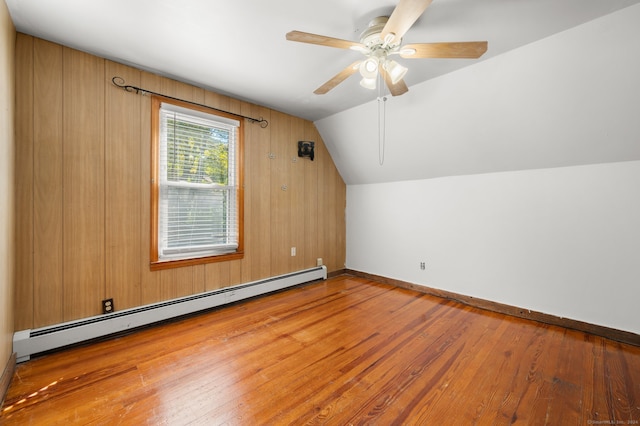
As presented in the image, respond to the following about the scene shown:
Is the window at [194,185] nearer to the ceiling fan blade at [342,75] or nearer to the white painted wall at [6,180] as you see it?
the white painted wall at [6,180]

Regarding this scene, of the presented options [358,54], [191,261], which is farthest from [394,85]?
[191,261]

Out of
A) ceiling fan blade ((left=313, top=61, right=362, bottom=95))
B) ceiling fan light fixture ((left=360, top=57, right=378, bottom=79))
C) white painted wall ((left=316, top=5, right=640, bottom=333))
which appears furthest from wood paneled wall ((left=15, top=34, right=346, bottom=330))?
white painted wall ((left=316, top=5, right=640, bottom=333))

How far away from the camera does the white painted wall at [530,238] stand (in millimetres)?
2326

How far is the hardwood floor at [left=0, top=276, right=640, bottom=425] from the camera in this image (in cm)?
148

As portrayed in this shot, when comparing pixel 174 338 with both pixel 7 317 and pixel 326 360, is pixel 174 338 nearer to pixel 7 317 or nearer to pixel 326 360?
pixel 7 317

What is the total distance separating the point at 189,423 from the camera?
1.41 metres

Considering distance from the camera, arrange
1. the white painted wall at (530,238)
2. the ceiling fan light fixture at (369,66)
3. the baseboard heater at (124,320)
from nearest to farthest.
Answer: the ceiling fan light fixture at (369,66)
the baseboard heater at (124,320)
the white painted wall at (530,238)

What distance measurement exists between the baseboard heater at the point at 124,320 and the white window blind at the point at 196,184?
0.49 meters

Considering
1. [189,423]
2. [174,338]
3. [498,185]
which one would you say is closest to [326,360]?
[189,423]

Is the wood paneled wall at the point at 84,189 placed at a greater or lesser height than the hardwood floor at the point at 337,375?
greater

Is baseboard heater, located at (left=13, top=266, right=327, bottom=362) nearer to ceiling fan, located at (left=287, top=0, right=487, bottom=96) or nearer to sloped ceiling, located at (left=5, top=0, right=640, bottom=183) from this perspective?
sloped ceiling, located at (left=5, top=0, right=640, bottom=183)

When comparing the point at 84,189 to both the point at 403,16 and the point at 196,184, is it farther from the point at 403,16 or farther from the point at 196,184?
the point at 403,16

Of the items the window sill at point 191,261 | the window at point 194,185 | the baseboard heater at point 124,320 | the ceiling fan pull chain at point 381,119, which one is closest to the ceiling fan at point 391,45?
the ceiling fan pull chain at point 381,119

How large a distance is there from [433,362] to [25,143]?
3571 millimetres
